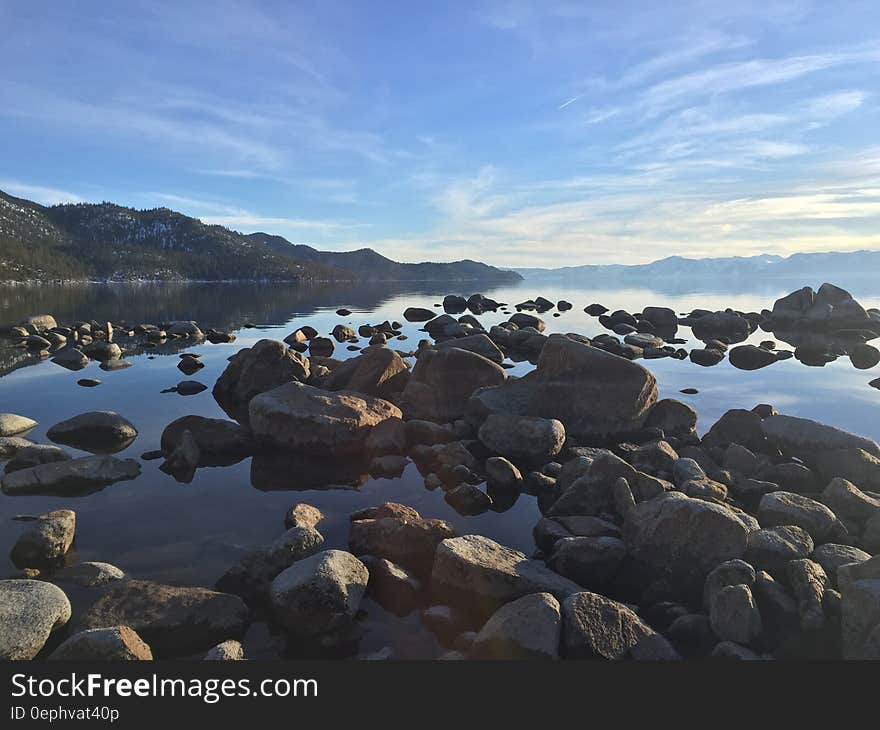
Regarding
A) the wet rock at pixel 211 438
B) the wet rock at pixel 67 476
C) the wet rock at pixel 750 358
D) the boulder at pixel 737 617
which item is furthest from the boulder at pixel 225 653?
the wet rock at pixel 750 358

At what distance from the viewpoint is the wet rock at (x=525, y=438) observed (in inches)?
567

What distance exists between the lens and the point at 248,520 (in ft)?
34.8

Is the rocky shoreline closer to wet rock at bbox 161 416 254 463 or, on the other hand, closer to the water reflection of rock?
wet rock at bbox 161 416 254 463

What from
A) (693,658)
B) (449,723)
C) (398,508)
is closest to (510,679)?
(449,723)

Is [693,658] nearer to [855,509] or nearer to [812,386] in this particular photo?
[855,509]

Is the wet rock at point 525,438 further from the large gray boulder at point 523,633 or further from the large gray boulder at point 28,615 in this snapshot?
the large gray boulder at point 28,615

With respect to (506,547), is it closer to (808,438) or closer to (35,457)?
(808,438)

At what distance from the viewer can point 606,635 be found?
6.50 metres

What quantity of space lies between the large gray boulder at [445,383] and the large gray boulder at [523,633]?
1116 centimetres

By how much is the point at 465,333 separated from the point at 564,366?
2919 centimetres

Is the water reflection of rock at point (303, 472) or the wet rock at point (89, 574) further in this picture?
the water reflection of rock at point (303, 472)

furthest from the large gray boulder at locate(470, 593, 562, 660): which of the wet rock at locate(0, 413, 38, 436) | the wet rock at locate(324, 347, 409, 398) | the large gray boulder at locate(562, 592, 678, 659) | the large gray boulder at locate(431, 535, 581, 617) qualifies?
the wet rock at locate(0, 413, 38, 436)

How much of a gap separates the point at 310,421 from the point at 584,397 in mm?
8292

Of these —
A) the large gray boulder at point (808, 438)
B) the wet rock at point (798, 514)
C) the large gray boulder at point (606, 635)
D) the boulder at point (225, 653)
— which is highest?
the large gray boulder at point (808, 438)
